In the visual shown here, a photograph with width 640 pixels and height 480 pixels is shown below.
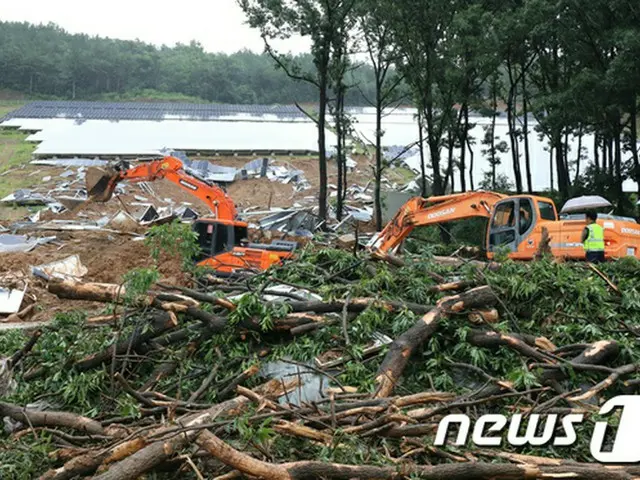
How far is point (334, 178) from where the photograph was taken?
33125 mm

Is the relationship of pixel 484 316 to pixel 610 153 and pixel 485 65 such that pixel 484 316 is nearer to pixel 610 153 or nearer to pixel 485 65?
pixel 485 65

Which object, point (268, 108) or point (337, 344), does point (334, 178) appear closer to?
point (268, 108)

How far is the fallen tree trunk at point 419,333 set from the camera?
582 centimetres

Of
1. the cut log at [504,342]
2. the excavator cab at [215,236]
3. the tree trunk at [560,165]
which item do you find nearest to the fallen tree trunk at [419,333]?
the cut log at [504,342]

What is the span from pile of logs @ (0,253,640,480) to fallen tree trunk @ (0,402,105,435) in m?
0.01

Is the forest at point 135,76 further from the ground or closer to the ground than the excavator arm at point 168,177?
further from the ground

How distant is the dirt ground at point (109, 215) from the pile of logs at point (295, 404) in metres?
2.37

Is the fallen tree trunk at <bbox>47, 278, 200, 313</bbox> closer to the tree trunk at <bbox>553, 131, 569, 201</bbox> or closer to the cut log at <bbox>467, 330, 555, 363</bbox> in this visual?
the cut log at <bbox>467, 330, 555, 363</bbox>

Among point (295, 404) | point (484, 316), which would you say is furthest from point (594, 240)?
point (295, 404)

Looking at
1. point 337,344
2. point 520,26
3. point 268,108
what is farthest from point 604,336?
point 268,108

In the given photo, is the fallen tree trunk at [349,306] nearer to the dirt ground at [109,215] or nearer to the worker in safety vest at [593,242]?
the dirt ground at [109,215]

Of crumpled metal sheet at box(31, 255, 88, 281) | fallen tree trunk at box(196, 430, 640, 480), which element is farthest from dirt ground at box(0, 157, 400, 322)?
fallen tree trunk at box(196, 430, 640, 480)

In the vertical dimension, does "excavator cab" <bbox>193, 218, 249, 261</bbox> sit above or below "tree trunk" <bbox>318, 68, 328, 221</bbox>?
below

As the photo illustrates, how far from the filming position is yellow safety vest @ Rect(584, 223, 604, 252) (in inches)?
415
